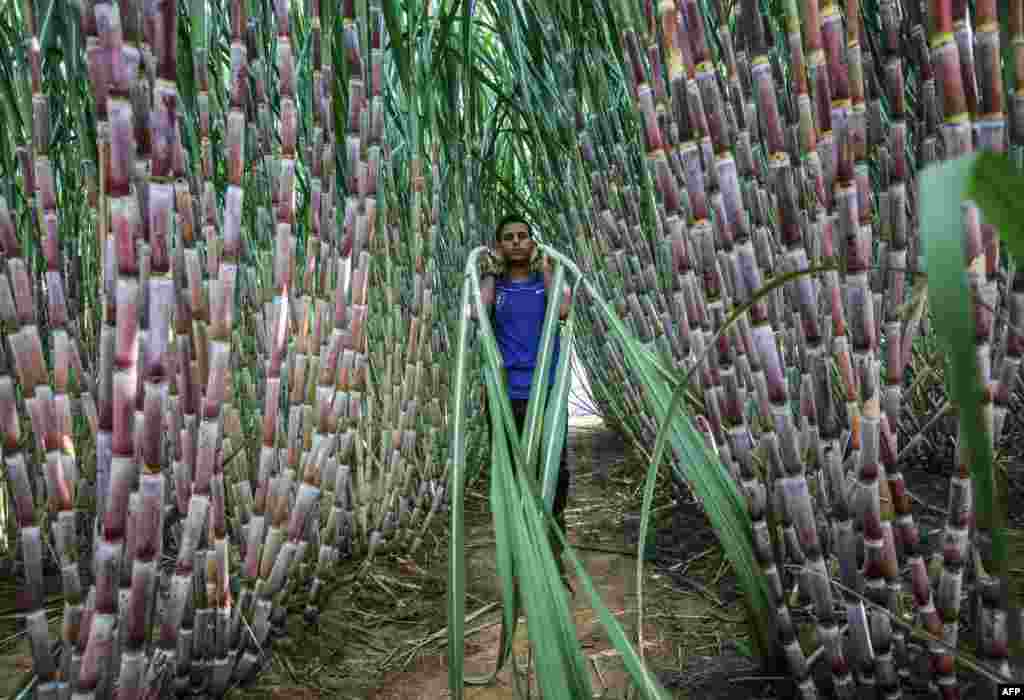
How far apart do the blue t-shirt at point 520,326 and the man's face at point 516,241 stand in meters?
0.07

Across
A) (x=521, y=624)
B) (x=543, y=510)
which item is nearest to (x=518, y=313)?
(x=521, y=624)

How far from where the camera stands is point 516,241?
5.19ft

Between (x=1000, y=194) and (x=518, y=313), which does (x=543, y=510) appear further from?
(x=518, y=313)

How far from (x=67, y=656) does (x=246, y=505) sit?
34 cm

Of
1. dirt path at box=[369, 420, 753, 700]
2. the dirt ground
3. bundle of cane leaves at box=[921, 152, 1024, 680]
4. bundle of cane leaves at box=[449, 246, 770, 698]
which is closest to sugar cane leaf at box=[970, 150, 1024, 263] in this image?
bundle of cane leaves at box=[921, 152, 1024, 680]

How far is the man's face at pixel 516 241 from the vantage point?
158 centimetres

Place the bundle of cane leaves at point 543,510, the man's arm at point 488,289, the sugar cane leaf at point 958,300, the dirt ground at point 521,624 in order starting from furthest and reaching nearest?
the man's arm at point 488,289 < the dirt ground at point 521,624 < the bundle of cane leaves at point 543,510 < the sugar cane leaf at point 958,300

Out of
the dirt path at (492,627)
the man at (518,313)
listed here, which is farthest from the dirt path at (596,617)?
the man at (518,313)

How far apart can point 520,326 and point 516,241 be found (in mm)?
218

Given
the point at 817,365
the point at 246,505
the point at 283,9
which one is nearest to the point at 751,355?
the point at 817,365

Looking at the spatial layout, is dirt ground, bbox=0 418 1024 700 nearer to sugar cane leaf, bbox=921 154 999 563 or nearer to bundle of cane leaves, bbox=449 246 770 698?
bundle of cane leaves, bbox=449 246 770 698

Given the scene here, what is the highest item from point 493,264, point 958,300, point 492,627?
point 493,264

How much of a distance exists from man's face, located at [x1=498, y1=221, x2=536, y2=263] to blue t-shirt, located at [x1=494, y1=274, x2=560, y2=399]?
2.9 inches

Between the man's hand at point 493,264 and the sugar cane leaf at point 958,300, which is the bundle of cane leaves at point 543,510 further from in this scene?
the man's hand at point 493,264
